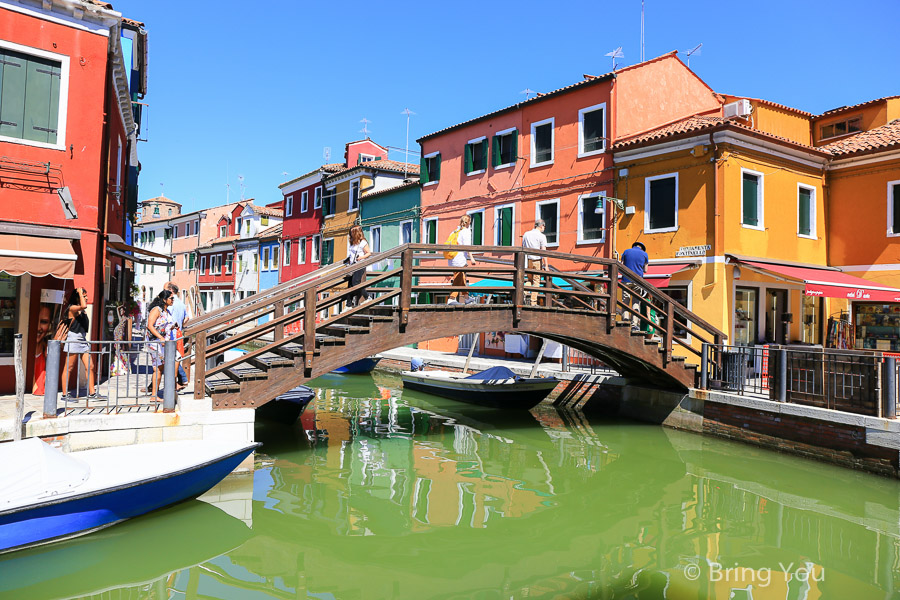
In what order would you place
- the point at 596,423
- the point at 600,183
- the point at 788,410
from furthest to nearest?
the point at 600,183, the point at 596,423, the point at 788,410

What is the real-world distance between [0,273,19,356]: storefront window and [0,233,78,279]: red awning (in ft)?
3.18

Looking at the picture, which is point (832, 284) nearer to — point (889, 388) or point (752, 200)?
point (752, 200)

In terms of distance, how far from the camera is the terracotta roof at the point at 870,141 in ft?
52.6

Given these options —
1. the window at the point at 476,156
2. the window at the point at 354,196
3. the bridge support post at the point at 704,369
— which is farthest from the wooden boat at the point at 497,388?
the window at the point at 354,196

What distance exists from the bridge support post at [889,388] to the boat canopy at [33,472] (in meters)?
10.9

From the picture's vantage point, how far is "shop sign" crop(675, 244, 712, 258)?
15.9 metres

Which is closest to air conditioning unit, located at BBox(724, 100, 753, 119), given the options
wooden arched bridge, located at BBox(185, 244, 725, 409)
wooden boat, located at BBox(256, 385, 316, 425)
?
wooden arched bridge, located at BBox(185, 244, 725, 409)

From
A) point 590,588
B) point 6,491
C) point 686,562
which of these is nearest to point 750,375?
point 686,562

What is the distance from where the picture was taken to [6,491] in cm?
594

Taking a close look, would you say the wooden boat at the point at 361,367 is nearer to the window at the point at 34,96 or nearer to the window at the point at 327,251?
the window at the point at 327,251

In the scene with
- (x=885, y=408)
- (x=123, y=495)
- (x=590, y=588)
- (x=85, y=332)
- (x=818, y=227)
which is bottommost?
(x=590, y=588)

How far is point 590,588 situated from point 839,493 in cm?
538

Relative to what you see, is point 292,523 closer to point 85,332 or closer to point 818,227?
point 85,332

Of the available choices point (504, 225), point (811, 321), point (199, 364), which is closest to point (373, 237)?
point (504, 225)
